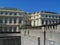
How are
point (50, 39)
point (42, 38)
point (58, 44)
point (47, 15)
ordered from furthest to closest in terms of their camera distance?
point (47, 15), point (42, 38), point (50, 39), point (58, 44)

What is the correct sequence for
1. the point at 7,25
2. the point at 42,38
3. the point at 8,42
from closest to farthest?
the point at 42,38 < the point at 8,42 < the point at 7,25

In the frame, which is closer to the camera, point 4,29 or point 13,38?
point 13,38

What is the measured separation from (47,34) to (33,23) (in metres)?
32.2

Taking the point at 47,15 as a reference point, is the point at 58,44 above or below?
below

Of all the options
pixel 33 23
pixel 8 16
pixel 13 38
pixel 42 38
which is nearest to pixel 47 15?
pixel 33 23

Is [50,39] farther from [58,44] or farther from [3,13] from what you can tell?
[3,13]

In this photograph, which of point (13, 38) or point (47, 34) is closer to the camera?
point (47, 34)

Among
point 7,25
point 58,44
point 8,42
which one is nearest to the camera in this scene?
point 58,44

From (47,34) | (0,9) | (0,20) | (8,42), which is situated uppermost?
(0,9)

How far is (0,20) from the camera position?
118 feet

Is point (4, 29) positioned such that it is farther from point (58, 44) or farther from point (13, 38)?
point (58, 44)

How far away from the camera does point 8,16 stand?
36.4m

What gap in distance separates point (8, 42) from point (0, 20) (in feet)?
64.9

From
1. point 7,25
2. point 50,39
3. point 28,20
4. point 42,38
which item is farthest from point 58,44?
point 28,20
